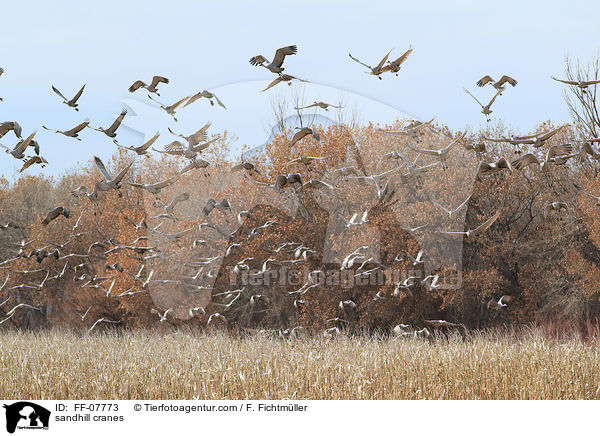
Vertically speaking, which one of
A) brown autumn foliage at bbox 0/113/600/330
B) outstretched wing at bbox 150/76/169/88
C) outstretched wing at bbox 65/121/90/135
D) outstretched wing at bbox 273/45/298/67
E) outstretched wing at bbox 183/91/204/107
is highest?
outstretched wing at bbox 273/45/298/67

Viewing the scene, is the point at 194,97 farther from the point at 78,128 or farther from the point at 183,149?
the point at 78,128

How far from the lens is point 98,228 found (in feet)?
93.0

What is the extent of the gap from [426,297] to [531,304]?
3677mm

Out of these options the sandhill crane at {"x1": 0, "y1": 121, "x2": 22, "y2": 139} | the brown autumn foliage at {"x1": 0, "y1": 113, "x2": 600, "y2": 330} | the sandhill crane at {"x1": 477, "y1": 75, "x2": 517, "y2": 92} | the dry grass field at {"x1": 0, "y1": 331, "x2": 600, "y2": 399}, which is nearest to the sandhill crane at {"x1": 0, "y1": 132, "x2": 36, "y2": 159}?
the sandhill crane at {"x1": 0, "y1": 121, "x2": 22, "y2": 139}

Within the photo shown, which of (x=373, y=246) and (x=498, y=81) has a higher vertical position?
(x=498, y=81)

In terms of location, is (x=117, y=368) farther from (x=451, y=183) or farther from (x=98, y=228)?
(x=98, y=228)

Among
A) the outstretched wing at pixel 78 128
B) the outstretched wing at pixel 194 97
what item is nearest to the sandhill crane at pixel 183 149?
the outstretched wing at pixel 194 97

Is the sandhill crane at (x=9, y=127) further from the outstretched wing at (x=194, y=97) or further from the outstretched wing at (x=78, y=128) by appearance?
the outstretched wing at (x=194, y=97)

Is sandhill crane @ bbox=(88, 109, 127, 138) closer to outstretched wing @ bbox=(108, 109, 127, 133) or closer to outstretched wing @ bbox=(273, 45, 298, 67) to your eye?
outstretched wing @ bbox=(108, 109, 127, 133)

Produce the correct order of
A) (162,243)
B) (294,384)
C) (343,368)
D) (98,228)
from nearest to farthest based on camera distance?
(294,384) < (343,368) < (162,243) < (98,228)

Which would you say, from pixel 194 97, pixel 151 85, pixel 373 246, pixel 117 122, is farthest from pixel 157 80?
pixel 373 246

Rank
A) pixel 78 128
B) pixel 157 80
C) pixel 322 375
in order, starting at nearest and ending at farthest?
pixel 322 375 → pixel 78 128 → pixel 157 80

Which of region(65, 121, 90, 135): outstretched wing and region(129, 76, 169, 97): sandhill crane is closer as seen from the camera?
region(65, 121, 90, 135): outstretched wing

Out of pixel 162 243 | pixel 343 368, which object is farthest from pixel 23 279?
pixel 343 368
